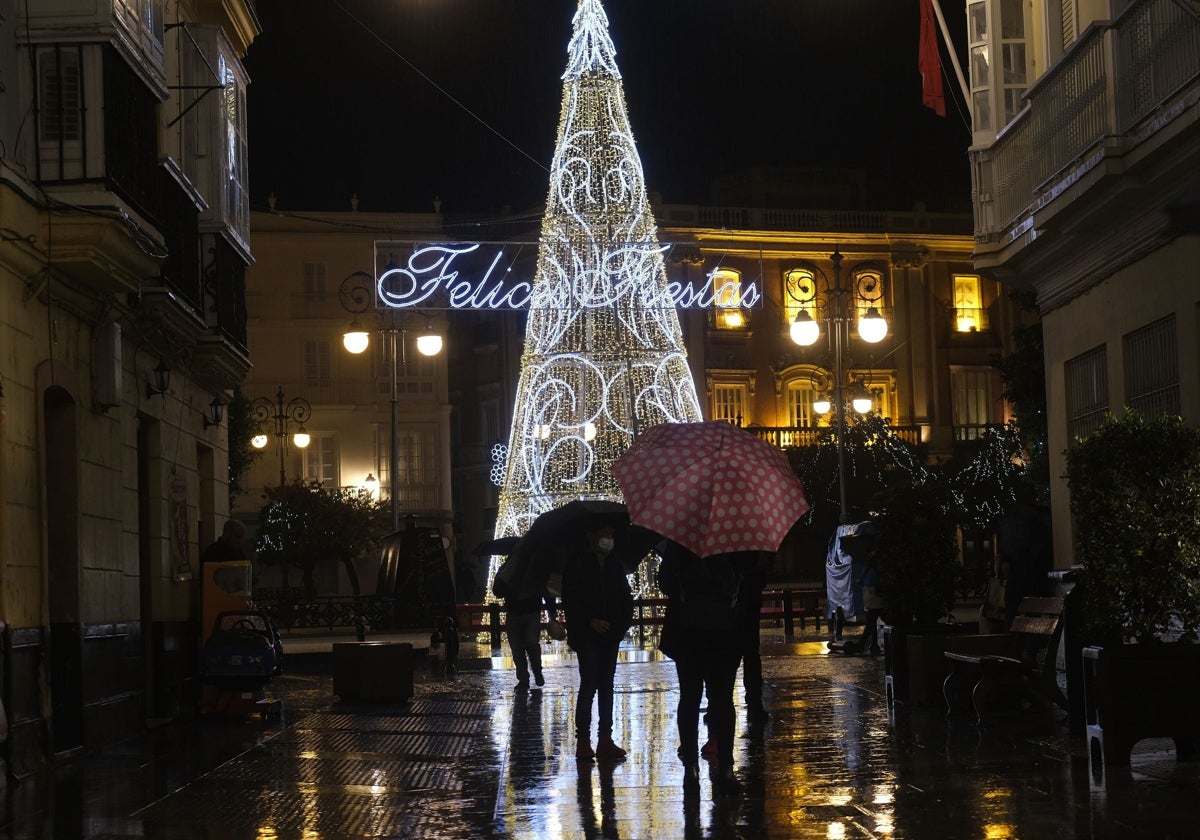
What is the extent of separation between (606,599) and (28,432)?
4.49 meters

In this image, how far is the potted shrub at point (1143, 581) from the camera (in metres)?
11.0

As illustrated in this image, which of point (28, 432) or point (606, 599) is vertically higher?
point (28, 432)

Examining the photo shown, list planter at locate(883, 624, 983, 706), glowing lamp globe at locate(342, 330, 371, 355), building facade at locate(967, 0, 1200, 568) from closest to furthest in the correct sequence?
building facade at locate(967, 0, 1200, 568) → planter at locate(883, 624, 983, 706) → glowing lamp globe at locate(342, 330, 371, 355)

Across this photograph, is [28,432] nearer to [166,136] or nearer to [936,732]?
[166,136]

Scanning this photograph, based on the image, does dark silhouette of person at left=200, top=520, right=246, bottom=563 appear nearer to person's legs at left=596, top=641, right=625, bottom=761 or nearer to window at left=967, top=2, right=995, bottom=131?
person's legs at left=596, top=641, right=625, bottom=761

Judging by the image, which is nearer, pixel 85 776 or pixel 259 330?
pixel 85 776

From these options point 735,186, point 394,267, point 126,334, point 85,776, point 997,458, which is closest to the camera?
point 85,776

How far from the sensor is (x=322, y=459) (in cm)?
6544

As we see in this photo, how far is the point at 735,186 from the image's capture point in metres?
69.5

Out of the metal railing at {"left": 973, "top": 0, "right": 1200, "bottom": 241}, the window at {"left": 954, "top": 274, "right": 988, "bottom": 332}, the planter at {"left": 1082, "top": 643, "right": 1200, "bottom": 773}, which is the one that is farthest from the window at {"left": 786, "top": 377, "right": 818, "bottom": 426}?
the planter at {"left": 1082, "top": 643, "right": 1200, "bottom": 773}

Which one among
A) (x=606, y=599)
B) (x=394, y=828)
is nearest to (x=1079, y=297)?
(x=606, y=599)

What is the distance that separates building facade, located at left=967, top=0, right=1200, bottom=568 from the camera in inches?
556

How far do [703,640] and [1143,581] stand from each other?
108 inches

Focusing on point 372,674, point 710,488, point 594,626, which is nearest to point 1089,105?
point 710,488
